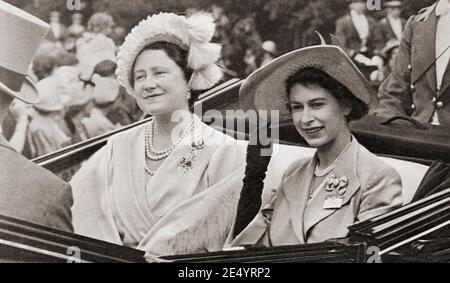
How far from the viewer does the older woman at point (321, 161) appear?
4797 mm

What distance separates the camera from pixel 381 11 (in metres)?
4.98

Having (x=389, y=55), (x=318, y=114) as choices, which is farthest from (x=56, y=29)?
(x=389, y=55)

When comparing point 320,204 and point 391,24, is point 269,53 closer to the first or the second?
point 391,24

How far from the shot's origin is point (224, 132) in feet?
16.5

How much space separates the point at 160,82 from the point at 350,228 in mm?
1441

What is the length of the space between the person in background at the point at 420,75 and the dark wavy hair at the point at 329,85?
17 centimetres

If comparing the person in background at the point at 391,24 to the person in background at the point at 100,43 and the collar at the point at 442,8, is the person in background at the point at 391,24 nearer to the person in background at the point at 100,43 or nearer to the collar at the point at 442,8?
the collar at the point at 442,8

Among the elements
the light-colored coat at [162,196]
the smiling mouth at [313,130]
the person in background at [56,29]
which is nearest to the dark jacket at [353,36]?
the smiling mouth at [313,130]

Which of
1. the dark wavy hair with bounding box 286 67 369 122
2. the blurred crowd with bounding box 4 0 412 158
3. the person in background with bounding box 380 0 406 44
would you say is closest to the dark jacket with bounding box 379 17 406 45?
the person in background with bounding box 380 0 406 44

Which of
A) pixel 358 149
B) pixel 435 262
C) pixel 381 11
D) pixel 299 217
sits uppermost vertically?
pixel 381 11

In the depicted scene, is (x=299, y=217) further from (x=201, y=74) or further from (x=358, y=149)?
(x=201, y=74)

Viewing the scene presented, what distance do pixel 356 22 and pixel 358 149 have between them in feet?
2.55
